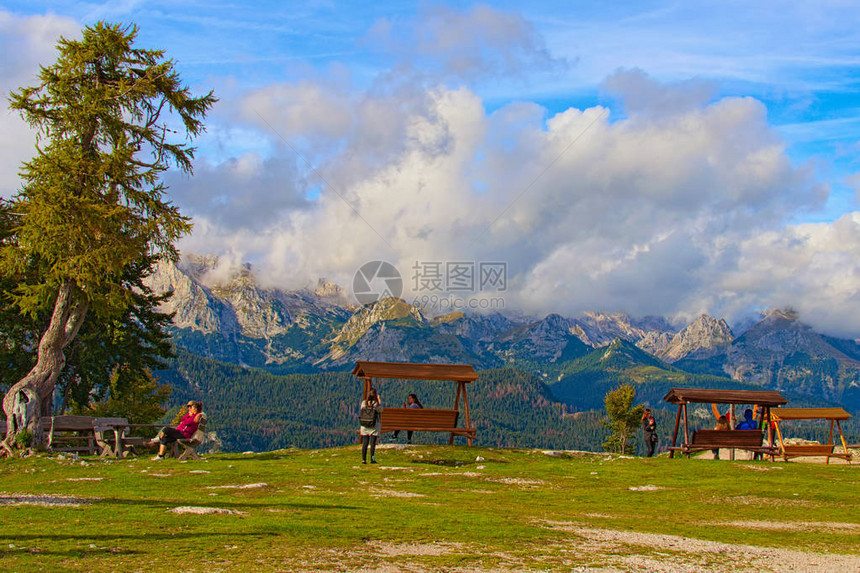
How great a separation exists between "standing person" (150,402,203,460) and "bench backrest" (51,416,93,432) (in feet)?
18.8

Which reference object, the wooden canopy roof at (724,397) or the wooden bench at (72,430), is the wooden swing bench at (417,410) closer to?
the wooden canopy roof at (724,397)

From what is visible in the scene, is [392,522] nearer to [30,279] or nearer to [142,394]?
[30,279]

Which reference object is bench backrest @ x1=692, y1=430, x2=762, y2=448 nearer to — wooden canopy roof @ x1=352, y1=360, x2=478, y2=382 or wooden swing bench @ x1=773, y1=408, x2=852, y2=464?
wooden swing bench @ x1=773, y1=408, x2=852, y2=464

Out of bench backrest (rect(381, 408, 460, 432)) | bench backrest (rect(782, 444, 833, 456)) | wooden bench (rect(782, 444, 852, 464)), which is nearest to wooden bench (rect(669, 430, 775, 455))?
wooden bench (rect(782, 444, 852, 464))

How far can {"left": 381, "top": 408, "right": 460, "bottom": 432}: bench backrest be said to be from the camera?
36281 mm

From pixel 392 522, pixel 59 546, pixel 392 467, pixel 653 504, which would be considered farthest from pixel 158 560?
pixel 392 467

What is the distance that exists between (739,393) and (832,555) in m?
25.9

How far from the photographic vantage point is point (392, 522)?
15.8m

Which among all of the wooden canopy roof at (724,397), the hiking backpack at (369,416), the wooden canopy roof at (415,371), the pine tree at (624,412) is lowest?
the pine tree at (624,412)

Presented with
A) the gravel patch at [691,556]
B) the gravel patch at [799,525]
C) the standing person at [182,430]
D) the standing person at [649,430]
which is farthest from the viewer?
the standing person at [649,430]

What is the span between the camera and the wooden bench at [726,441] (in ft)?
119

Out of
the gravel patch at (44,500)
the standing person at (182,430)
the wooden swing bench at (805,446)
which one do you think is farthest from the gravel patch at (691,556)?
the wooden swing bench at (805,446)

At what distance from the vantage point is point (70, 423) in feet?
110

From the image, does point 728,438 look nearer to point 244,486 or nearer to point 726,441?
point 726,441
